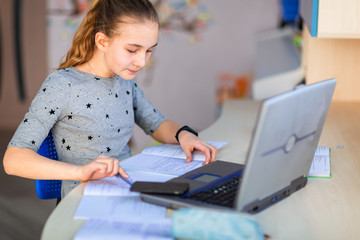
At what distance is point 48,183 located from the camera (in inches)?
53.7

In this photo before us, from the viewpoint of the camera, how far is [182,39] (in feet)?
12.8

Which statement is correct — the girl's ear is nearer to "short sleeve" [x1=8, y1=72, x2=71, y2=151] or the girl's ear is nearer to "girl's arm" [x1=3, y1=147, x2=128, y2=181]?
"short sleeve" [x1=8, y1=72, x2=71, y2=151]

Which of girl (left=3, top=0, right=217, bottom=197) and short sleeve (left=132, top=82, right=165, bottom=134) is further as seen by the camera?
short sleeve (left=132, top=82, right=165, bottom=134)

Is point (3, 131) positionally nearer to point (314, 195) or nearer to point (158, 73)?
point (158, 73)

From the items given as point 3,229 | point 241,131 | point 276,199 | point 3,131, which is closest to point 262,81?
point 241,131

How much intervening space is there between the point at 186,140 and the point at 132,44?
318mm

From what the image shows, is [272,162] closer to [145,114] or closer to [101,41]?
[101,41]

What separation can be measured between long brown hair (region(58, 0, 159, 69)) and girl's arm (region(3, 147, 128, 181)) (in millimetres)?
377

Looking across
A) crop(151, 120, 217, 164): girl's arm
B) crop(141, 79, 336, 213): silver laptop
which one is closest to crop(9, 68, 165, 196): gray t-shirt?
crop(151, 120, 217, 164): girl's arm

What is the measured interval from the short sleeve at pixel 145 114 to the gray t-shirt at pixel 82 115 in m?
0.05

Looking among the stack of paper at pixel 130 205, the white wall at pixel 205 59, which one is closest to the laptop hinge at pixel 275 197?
the stack of paper at pixel 130 205

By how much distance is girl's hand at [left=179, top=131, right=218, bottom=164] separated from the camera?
1327 millimetres

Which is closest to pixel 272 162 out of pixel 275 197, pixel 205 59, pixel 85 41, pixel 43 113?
pixel 275 197

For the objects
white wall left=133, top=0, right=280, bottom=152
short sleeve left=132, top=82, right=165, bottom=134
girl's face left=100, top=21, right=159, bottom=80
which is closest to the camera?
girl's face left=100, top=21, right=159, bottom=80
